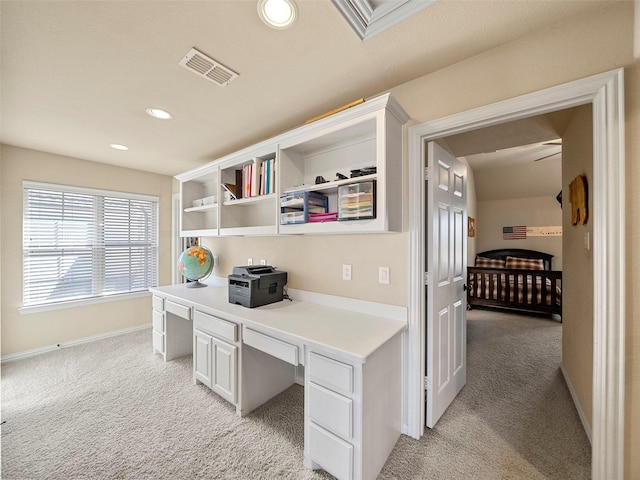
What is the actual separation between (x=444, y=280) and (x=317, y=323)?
1042mm

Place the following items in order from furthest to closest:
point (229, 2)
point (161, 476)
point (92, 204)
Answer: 1. point (92, 204)
2. point (161, 476)
3. point (229, 2)

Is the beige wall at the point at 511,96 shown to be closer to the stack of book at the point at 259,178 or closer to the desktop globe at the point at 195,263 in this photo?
the stack of book at the point at 259,178

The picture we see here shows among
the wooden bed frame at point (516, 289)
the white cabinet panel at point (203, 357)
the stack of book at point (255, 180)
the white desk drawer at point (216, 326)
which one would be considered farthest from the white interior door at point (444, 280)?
the wooden bed frame at point (516, 289)

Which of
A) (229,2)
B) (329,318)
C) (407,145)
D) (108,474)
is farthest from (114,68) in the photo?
(108,474)

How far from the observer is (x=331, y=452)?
4.60ft

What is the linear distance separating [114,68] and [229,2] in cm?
98

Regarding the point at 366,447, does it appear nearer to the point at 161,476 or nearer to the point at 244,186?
the point at 161,476

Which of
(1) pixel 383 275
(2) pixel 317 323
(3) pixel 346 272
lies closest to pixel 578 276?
(1) pixel 383 275

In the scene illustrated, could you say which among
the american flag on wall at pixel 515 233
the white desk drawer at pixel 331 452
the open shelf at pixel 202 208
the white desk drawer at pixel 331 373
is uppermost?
the open shelf at pixel 202 208

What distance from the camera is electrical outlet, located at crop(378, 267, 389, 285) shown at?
1858 mm

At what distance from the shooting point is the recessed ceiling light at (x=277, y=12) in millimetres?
1161

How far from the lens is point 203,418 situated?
196 centimetres

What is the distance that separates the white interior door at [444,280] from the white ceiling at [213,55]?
641mm

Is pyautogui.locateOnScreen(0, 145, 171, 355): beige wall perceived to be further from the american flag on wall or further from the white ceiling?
the american flag on wall
